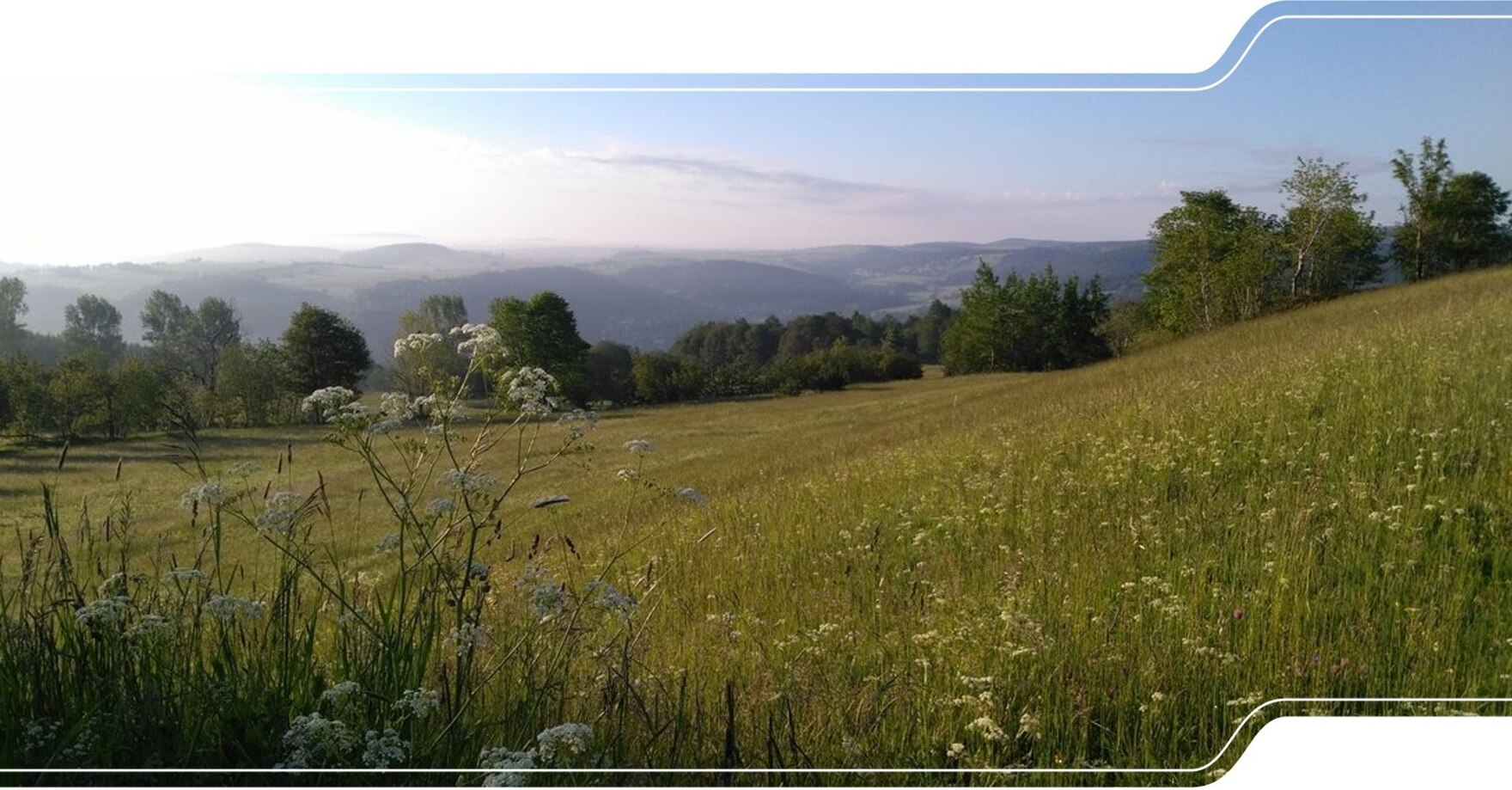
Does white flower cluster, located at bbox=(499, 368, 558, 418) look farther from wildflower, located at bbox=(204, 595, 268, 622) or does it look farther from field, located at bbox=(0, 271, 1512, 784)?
wildflower, located at bbox=(204, 595, 268, 622)

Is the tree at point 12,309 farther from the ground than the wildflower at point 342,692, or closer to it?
farther from the ground

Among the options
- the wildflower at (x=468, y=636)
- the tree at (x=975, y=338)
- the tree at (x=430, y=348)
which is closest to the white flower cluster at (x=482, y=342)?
the tree at (x=430, y=348)

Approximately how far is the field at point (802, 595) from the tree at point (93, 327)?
1.11 ft

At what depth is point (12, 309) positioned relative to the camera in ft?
9.11

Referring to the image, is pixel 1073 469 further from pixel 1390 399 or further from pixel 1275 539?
pixel 1390 399

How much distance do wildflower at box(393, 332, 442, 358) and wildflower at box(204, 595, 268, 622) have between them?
825mm

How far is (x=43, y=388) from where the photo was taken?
289cm

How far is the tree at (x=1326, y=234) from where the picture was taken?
9.77 feet

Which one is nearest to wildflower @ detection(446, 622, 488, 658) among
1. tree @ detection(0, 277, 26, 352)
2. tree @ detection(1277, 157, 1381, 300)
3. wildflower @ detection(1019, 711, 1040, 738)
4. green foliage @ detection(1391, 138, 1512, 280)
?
wildflower @ detection(1019, 711, 1040, 738)

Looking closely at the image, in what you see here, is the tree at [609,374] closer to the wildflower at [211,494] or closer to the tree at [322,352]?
the tree at [322,352]

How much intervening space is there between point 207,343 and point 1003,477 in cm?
284

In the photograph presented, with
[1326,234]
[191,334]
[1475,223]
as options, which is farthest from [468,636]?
[1475,223]

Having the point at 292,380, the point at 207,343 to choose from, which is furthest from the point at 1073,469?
the point at 207,343

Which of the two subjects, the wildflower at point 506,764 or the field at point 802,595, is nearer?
the wildflower at point 506,764
